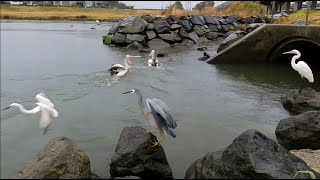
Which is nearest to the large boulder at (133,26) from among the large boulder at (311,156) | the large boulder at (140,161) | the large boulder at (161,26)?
the large boulder at (161,26)

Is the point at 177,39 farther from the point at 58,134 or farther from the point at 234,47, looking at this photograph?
the point at 58,134

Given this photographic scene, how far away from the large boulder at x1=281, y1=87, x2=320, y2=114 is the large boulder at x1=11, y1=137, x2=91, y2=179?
6180 mm

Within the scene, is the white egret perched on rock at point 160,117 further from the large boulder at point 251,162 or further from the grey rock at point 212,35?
the grey rock at point 212,35

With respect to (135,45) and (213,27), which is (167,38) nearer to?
(135,45)

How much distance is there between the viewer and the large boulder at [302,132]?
7.22 meters

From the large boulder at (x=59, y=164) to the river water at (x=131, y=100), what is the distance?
817mm

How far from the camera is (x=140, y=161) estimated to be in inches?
234

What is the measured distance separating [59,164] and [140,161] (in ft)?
4.21

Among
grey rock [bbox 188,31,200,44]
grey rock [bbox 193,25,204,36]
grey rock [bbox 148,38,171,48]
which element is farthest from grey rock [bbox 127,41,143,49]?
grey rock [bbox 193,25,204,36]

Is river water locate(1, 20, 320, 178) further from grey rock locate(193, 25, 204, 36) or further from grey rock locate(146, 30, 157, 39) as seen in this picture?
grey rock locate(193, 25, 204, 36)

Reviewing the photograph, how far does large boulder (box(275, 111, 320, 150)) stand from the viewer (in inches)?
284

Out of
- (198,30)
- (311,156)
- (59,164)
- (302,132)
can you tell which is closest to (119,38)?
(198,30)

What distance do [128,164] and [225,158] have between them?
5.01ft

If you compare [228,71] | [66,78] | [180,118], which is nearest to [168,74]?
[228,71]
